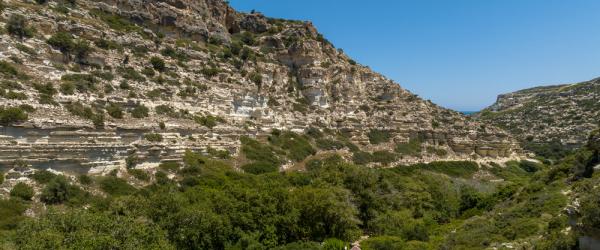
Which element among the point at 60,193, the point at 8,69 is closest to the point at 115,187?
the point at 60,193

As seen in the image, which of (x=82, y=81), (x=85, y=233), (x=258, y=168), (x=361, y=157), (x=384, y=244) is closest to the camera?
(x=85, y=233)

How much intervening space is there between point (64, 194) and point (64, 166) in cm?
342

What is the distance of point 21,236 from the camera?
14.8 metres

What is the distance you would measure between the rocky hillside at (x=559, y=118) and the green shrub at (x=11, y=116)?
269ft

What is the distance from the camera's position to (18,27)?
3544 cm

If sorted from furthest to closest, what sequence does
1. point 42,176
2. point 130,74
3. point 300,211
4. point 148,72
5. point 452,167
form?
1. point 452,167
2. point 148,72
3. point 130,74
4. point 300,211
5. point 42,176

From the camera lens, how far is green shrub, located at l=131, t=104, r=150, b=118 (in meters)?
34.7

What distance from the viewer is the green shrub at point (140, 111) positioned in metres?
34.7

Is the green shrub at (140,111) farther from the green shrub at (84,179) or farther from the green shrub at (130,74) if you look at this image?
the green shrub at (84,179)

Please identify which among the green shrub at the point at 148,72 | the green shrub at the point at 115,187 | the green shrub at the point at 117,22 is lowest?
the green shrub at the point at 115,187

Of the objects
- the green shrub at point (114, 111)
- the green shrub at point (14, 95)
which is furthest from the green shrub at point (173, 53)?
the green shrub at point (14, 95)

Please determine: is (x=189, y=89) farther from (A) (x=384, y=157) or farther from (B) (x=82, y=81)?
(A) (x=384, y=157)

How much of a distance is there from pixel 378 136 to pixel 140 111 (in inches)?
1449

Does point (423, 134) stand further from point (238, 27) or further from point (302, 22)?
point (238, 27)
